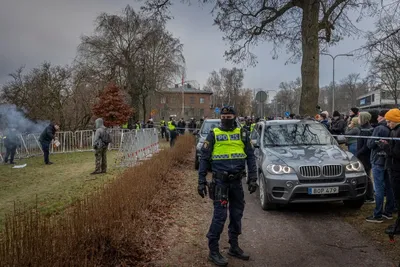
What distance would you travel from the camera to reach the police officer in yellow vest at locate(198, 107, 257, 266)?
4.52 m

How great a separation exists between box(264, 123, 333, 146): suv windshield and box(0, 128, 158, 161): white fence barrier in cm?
744

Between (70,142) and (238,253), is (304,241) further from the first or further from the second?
(70,142)

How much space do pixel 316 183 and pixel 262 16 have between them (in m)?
10.9

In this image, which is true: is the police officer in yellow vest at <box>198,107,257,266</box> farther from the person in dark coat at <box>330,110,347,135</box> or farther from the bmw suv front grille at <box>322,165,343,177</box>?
the person in dark coat at <box>330,110,347,135</box>

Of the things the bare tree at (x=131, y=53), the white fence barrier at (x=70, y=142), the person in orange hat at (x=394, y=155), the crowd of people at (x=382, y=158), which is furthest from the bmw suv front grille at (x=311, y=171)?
the bare tree at (x=131, y=53)

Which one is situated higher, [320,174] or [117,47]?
[117,47]

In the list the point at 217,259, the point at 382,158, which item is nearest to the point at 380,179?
the point at 382,158

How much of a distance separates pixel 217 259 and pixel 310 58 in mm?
10091

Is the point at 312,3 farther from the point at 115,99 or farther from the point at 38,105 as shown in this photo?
the point at 115,99

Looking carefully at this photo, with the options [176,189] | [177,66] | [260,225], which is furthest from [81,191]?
[177,66]

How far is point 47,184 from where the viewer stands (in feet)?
34.9

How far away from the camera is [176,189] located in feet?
28.7

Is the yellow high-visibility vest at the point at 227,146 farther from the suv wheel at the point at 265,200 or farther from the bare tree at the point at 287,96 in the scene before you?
the bare tree at the point at 287,96

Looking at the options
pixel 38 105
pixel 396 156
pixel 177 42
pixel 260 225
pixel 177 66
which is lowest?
pixel 260 225
